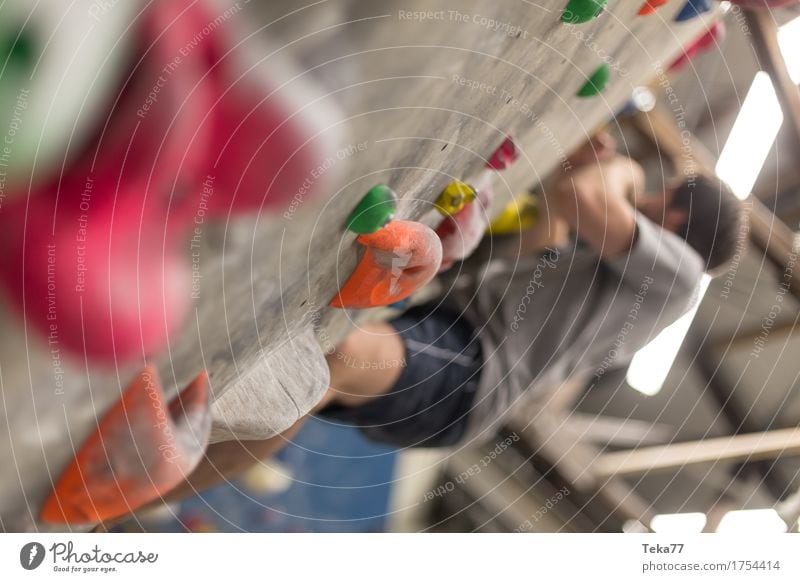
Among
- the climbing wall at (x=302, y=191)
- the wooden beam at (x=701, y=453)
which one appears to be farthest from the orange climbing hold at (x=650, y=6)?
the wooden beam at (x=701, y=453)

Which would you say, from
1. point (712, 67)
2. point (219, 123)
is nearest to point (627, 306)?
point (712, 67)

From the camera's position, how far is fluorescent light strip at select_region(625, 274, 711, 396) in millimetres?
539

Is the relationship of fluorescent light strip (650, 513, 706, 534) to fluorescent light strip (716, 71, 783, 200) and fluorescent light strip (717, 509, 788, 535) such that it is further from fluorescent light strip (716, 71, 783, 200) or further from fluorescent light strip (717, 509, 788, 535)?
fluorescent light strip (716, 71, 783, 200)

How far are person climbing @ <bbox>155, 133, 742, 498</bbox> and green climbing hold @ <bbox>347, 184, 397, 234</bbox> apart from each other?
0.09 m

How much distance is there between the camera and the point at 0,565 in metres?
0.32

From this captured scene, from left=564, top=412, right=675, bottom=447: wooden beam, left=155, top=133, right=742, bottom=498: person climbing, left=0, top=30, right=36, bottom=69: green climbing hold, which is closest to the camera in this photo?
left=0, top=30, right=36, bottom=69: green climbing hold

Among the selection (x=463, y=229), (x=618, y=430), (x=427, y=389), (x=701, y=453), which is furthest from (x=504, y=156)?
(x=701, y=453)

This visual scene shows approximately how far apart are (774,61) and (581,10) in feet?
0.80

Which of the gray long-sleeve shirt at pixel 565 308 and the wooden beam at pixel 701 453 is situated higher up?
the gray long-sleeve shirt at pixel 565 308

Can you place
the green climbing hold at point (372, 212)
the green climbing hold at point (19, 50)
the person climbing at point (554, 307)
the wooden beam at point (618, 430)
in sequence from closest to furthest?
the green climbing hold at point (19, 50) < the green climbing hold at point (372, 212) < the person climbing at point (554, 307) < the wooden beam at point (618, 430)

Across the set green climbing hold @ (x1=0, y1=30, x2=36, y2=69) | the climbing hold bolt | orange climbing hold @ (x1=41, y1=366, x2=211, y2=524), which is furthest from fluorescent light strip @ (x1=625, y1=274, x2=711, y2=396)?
green climbing hold @ (x1=0, y1=30, x2=36, y2=69)

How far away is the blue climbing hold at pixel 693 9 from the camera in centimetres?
47

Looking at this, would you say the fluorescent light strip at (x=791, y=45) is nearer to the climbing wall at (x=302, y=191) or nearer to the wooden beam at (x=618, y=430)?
the climbing wall at (x=302, y=191)

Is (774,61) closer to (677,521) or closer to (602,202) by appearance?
(602,202)
